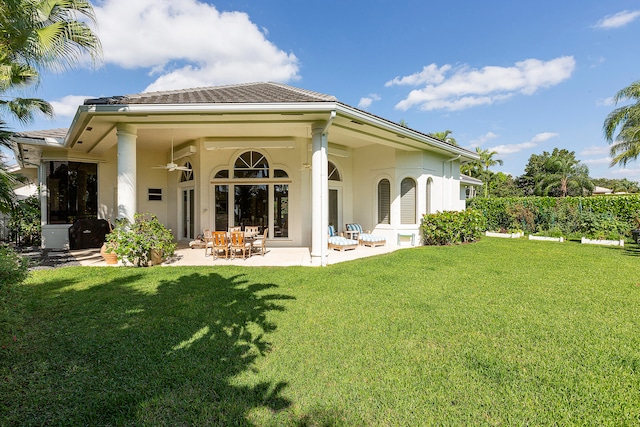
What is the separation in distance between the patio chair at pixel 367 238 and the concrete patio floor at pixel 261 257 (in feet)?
2.38

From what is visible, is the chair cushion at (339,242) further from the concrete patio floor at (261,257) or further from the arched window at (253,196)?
the arched window at (253,196)

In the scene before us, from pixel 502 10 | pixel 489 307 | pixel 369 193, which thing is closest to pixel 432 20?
pixel 502 10

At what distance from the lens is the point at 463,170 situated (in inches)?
1633

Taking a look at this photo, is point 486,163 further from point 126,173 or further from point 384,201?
point 126,173

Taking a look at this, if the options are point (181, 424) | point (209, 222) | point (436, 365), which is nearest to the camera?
point (181, 424)

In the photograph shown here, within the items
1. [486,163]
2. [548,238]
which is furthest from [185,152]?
[486,163]

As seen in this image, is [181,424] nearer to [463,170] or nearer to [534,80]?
[534,80]

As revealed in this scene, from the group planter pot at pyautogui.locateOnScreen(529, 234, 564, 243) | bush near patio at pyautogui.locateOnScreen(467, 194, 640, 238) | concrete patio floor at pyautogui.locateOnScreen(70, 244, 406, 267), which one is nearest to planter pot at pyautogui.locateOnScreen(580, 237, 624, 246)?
bush near patio at pyautogui.locateOnScreen(467, 194, 640, 238)

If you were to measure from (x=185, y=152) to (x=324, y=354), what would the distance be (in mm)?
11773

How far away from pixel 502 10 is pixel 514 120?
9915 mm

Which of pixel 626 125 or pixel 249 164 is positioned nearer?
pixel 249 164

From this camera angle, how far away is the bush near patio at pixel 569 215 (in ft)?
48.5

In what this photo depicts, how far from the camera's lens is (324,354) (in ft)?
11.6

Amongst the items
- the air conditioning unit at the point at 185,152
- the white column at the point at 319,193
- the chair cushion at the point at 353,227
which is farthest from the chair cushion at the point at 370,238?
the air conditioning unit at the point at 185,152
